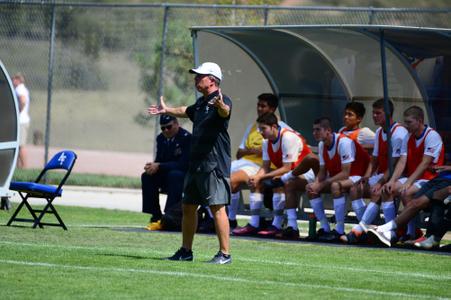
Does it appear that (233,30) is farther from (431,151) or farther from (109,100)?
(109,100)

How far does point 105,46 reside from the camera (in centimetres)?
2819

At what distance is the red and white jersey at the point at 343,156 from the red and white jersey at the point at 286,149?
1.35 feet

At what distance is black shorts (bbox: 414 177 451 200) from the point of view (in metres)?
13.6

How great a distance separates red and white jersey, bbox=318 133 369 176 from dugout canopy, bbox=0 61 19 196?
12.3 ft

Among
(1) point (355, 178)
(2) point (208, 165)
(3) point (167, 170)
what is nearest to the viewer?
(2) point (208, 165)

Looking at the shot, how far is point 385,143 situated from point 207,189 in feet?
13.5

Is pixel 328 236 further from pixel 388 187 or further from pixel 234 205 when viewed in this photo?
pixel 234 205

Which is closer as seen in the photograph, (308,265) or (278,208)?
(308,265)

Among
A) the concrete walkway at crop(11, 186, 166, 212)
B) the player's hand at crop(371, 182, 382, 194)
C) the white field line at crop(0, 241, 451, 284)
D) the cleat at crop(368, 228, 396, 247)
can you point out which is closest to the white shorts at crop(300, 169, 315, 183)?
the player's hand at crop(371, 182, 382, 194)

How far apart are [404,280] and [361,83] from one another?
594 cm

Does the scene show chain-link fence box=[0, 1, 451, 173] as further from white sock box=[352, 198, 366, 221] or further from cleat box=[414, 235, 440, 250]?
cleat box=[414, 235, 440, 250]

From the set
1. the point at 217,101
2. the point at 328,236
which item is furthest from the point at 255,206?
the point at 217,101

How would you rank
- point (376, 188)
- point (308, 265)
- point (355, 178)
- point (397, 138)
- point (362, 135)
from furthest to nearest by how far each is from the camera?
point (362, 135), point (355, 178), point (397, 138), point (376, 188), point (308, 265)

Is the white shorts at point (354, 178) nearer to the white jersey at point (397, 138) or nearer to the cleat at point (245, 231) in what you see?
the white jersey at point (397, 138)
